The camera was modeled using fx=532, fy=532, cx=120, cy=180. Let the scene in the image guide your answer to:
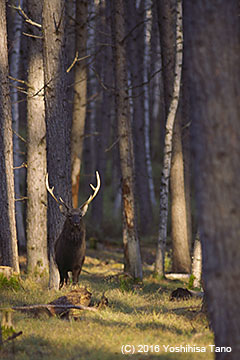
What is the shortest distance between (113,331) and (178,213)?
8488mm

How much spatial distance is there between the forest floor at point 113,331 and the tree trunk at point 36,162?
2033 mm

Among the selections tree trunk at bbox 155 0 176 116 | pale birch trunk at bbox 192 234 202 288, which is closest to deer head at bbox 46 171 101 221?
pale birch trunk at bbox 192 234 202 288

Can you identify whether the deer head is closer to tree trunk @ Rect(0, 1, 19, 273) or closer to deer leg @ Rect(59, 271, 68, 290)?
tree trunk @ Rect(0, 1, 19, 273)

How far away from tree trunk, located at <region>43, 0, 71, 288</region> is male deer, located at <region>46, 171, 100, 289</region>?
0.22 meters

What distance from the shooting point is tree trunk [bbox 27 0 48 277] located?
12.3 m

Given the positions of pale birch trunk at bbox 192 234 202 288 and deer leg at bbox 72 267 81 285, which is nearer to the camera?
deer leg at bbox 72 267 81 285

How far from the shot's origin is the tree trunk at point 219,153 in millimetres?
4675

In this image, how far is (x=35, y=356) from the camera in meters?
5.95

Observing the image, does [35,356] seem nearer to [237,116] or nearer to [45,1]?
[237,116]

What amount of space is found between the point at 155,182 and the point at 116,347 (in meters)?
31.8

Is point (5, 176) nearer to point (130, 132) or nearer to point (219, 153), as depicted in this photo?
point (130, 132)

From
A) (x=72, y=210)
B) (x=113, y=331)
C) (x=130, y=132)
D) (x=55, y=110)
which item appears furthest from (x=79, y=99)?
(x=113, y=331)

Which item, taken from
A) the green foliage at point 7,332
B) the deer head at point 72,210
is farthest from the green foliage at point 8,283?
the green foliage at point 7,332

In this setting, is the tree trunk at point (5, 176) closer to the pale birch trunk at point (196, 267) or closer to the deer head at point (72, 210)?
the deer head at point (72, 210)
